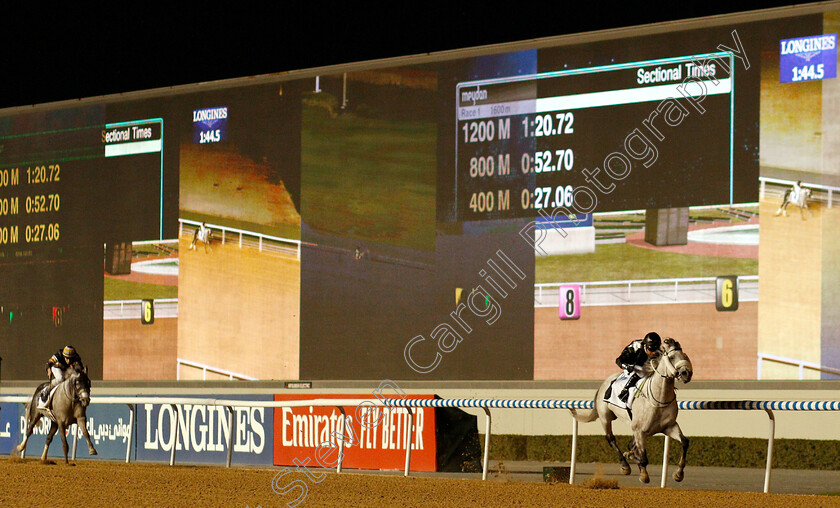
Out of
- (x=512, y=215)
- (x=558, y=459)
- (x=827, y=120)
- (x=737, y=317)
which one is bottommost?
(x=558, y=459)

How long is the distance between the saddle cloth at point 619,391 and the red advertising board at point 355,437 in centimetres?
273

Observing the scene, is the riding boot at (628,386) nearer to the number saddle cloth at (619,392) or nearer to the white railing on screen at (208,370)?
the number saddle cloth at (619,392)

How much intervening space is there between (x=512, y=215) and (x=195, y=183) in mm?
5769

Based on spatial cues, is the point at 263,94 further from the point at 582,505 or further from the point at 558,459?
the point at 582,505

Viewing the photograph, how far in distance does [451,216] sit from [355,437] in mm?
4490

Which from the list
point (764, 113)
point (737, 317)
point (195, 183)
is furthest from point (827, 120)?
point (195, 183)

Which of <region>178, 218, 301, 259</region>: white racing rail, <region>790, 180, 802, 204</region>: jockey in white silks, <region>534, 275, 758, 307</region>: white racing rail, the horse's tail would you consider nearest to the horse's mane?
the horse's tail

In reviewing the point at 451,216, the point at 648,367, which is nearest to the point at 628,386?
the point at 648,367

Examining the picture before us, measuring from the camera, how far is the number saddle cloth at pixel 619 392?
9.39 metres

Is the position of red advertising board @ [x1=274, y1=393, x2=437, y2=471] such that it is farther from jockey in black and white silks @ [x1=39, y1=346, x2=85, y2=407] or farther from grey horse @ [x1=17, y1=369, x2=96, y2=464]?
jockey in black and white silks @ [x1=39, y1=346, x2=85, y2=407]

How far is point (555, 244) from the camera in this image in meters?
15.6

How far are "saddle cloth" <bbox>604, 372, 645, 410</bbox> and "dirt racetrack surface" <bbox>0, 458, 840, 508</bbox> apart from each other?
71 centimetres

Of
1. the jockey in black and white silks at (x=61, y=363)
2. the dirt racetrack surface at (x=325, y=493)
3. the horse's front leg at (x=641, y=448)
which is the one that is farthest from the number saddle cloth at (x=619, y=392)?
the jockey in black and white silks at (x=61, y=363)

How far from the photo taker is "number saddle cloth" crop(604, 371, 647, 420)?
370 inches
